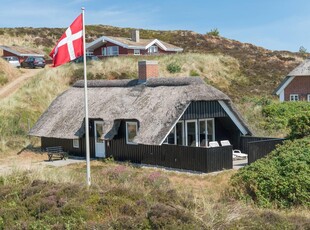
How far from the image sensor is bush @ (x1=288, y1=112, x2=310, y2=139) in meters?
19.5

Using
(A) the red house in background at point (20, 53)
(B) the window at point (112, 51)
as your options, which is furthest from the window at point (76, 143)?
(A) the red house in background at point (20, 53)

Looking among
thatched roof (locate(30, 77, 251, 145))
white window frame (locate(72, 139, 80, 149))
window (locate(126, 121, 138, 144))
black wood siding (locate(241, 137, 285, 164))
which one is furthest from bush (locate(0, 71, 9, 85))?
black wood siding (locate(241, 137, 285, 164))

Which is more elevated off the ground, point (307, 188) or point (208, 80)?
point (208, 80)

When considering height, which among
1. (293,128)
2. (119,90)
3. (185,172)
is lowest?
(185,172)

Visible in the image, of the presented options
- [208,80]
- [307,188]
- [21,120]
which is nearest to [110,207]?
[307,188]

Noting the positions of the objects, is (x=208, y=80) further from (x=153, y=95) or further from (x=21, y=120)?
(x=153, y=95)

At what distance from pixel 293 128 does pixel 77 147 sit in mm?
12395

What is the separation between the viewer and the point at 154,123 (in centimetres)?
2295

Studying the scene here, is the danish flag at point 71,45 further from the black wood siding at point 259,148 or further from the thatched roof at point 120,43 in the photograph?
the thatched roof at point 120,43

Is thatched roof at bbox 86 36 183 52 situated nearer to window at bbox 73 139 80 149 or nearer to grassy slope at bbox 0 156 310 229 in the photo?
window at bbox 73 139 80 149

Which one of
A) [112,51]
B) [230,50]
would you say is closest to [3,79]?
[112,51]

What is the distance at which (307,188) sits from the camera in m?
14.5

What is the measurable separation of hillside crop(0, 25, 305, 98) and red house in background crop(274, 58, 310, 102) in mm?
5835

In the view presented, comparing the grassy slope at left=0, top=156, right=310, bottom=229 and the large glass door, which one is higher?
the large glass door
